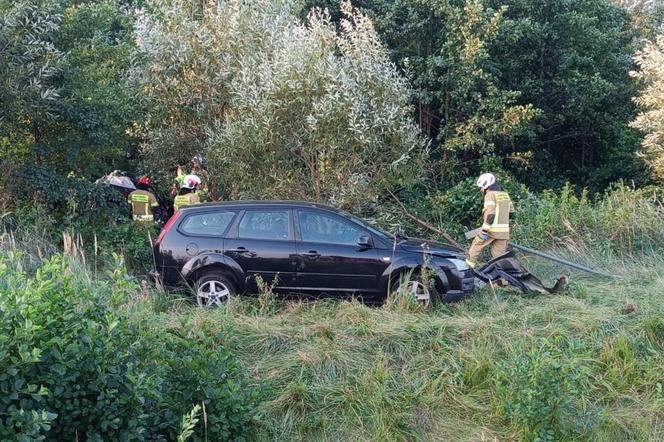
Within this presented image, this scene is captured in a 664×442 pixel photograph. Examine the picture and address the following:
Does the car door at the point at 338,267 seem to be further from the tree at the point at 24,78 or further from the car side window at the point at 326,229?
the tree at the point at 24,78

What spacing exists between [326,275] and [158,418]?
4.16m

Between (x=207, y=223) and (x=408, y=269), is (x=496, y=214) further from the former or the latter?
(x=207, y=223)

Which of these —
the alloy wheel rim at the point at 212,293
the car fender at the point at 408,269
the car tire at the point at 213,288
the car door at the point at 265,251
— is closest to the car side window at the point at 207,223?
the car door at the point at 265,251

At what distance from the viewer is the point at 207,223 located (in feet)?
27.0

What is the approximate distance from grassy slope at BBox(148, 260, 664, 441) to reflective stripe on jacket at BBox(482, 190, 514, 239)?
2.07 meters

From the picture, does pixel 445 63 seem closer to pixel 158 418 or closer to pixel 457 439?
pixel 457 439

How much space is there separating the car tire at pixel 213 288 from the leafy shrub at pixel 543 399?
3969mm

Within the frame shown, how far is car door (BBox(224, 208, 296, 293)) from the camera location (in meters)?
7.98

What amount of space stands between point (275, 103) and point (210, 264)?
340cm

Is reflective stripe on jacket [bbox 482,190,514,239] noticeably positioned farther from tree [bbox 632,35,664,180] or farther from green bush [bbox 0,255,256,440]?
tree [bbox 632,35,664,180]

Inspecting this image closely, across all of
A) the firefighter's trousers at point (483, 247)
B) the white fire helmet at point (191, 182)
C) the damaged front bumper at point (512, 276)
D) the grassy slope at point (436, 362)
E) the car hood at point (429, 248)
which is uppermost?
the white fire helmet at point (191, 182)

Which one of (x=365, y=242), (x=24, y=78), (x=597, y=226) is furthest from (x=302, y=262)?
(x=597, y=226)

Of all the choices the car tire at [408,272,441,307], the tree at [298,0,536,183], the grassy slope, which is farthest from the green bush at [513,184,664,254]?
the car tire at [408,272,441,307]

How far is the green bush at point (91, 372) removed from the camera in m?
3.28
